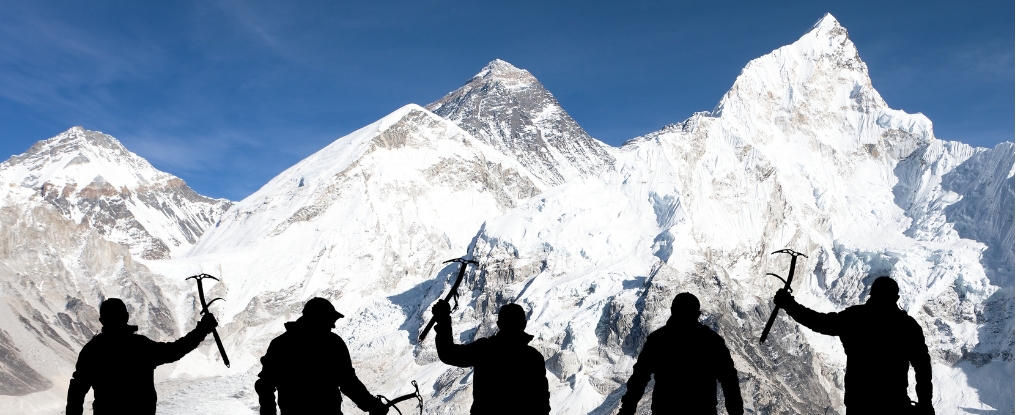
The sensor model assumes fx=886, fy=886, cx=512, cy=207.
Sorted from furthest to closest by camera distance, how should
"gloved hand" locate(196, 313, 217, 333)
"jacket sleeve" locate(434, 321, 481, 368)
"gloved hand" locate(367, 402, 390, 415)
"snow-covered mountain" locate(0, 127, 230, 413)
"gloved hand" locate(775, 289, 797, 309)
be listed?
1. "snow-covered mountain" locate(0, 127, 230, 413)
2. "gloved hand" locate(196, 313, 217, 333)
3. "gloved hand" locate(775, 289, 797, 309)
4. "gloved hand" locate(367, 402, 390, 415)
5. "jacket sleeve" locate(434, 321, 481, 368)

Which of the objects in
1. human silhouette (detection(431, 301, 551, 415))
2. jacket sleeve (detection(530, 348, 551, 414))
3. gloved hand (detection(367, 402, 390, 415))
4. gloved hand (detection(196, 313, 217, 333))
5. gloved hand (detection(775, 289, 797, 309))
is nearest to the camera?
human silhouette (detection(431, 301, 551, 415))

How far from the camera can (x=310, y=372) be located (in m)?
10.4

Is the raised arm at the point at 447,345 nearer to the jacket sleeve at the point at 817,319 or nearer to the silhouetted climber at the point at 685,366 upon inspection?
the silhouetted climber at the point at 685,366

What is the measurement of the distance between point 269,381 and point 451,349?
7.30ft

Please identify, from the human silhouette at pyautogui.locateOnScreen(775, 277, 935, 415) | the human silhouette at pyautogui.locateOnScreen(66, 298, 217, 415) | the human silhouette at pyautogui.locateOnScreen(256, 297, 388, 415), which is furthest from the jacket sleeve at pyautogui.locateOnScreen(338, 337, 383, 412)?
the human silhouette at pyautogui.locateOnScreen(775, 277, 935, 415)

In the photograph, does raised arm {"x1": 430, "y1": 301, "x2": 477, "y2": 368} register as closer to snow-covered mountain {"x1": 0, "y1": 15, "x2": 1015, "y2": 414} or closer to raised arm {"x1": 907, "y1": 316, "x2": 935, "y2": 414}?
raised arm {"x1": 907, "y1": 316, "x2": 935, "y2": 414}

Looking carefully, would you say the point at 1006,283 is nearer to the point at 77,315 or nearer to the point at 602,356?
the point at 602,356

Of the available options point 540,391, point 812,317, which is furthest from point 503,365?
point 812,317

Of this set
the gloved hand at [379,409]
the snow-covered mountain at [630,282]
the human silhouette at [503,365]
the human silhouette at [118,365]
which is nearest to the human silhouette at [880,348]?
the human silhouette at [503,365]

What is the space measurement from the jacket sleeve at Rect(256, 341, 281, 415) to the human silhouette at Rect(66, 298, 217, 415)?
908 mm

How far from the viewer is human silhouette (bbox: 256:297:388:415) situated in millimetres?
10266

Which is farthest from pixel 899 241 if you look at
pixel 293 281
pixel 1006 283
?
pixel 293 281

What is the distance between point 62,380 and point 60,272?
143 ft

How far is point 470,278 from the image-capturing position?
18312 centimetres
